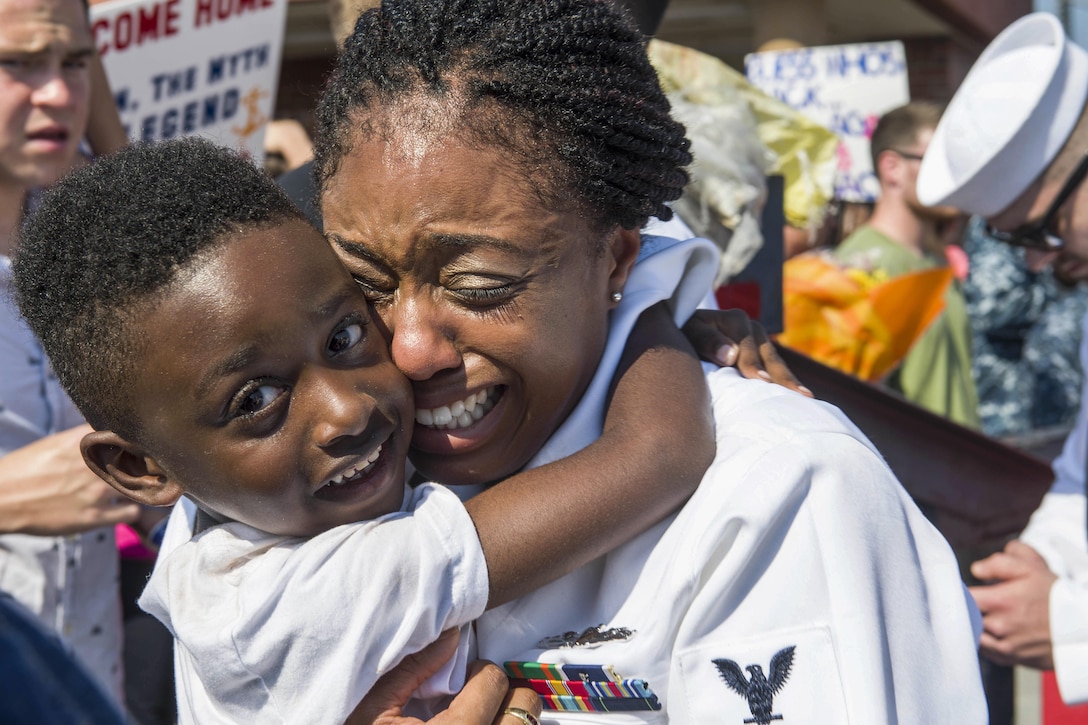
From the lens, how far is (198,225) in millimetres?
1621

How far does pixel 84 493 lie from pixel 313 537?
1.42m

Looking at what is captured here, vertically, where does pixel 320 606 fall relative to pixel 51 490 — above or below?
above

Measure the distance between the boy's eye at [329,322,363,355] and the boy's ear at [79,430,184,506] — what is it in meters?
0.31

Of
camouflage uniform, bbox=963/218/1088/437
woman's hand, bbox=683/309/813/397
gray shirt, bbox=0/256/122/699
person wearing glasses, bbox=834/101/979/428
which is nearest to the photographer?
woman's hand, bbox=683/309/813/397

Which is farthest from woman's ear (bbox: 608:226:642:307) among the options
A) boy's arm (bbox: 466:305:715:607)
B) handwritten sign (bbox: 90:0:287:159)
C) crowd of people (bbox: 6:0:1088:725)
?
handwritten sign (bbox: 90:0:287:159)

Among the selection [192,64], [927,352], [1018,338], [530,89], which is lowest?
[1018,338]

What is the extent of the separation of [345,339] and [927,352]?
4984 millimetres

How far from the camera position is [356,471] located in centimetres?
169

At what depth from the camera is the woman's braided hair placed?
1766 millimetres

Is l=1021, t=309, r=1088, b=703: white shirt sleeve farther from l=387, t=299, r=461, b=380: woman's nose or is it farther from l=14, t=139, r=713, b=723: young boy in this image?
l=387, t=299, r=461, b=380: woman's nose

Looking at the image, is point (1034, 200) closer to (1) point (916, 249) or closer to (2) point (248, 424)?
(1) point (916, 249)

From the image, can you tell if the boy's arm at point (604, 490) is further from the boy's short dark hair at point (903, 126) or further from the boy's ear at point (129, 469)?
the boy's short dark hair at point (903, 126)

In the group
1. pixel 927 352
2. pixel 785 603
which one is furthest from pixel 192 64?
pixel 927 352

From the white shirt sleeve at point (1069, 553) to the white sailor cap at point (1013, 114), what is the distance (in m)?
0.89
